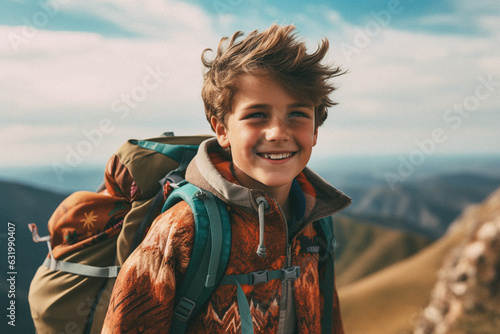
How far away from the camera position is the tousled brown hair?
5.16 ft

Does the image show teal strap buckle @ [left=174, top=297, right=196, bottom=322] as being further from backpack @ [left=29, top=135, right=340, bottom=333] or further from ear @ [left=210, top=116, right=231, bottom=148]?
ear @ [left=210, top=116, right=231, bottom=148]

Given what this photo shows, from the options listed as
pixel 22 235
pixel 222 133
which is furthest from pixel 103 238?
pixel 22 235

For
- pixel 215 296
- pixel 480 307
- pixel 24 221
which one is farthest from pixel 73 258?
pixel 480 307

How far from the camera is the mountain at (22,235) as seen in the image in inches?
126

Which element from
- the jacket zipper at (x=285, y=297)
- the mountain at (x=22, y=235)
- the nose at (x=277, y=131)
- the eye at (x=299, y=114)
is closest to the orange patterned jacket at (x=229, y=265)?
the jacket zipper at (x=285, y=297)

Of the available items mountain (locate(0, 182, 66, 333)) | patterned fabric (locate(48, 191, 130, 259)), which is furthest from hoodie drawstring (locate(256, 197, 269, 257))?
mountain (locate(0, 182, 66, 333))

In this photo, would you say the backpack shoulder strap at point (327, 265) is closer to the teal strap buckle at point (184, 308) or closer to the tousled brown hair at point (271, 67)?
the tousled brown hair at point (271, 67)

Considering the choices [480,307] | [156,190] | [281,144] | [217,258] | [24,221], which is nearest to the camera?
[217,258]

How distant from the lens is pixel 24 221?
13.7ft

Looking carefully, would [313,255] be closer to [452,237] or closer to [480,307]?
[480,307]

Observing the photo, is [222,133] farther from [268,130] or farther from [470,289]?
[470,289]

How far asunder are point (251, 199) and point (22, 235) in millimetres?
2888

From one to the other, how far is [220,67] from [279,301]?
3.19 feet

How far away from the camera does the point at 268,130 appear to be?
5.05 feet
